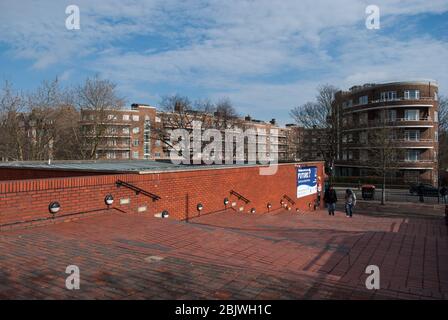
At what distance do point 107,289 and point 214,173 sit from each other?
954cm

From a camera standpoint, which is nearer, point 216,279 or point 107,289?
point 107,289

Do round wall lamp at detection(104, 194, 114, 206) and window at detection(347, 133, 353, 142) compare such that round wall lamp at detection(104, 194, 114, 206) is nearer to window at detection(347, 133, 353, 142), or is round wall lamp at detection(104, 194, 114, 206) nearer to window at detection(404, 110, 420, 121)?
window at detection(404, 110, 420, 121)

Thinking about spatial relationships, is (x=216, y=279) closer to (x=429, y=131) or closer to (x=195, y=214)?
(x=195, y=214)

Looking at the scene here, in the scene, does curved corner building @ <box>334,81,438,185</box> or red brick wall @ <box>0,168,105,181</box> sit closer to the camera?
red brick wall @ <box>0,168,105,181</box>

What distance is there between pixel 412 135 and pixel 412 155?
2.88m

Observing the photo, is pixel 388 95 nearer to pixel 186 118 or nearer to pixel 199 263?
pixel 186 118

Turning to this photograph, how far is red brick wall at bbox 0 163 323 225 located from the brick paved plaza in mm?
452

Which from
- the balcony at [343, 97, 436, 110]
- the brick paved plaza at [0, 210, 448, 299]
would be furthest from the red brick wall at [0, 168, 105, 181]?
the balcony at [343, 97, 436, 110]

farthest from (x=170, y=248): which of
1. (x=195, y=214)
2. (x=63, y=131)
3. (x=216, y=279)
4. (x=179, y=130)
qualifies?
(x=179, y=130)

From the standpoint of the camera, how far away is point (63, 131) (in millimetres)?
31000

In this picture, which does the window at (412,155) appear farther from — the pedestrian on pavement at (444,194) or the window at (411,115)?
the pedestrian on pavement at (444,194)

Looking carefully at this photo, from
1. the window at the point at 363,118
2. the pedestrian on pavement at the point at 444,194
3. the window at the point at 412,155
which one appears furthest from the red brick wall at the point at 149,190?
the window at the point at 363,118

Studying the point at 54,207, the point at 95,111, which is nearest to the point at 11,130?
the point at 95,111

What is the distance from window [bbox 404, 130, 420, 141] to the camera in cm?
4809
